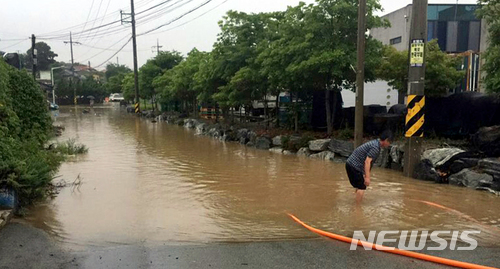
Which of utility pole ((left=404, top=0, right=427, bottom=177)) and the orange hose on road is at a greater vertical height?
utility pole ((left=404, top=0, right=427, bottom=177))

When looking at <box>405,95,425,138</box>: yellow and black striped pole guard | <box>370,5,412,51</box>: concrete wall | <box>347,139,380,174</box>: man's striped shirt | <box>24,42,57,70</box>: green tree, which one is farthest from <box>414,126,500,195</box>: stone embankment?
<box>24,42,57,70</box>: green tree

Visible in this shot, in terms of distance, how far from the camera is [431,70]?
36.2ft

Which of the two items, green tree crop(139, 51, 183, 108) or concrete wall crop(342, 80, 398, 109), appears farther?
green tree crop(139, 51, 183, 108)

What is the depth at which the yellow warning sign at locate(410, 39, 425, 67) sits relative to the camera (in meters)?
8.91

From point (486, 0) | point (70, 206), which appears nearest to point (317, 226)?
point (70, 206)

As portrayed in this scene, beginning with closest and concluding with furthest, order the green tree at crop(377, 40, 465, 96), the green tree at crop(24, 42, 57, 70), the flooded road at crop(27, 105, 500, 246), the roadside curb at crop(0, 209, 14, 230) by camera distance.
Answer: the roadside curb at crop(0, 209, 14, 230) < the flooded road at crop(27, 105, 500, 246) < the green tree at crop(377, 40, 465, 96) < the green tree at crop(24, 42, 57, 70)

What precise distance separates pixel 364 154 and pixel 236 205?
2376 millimetres

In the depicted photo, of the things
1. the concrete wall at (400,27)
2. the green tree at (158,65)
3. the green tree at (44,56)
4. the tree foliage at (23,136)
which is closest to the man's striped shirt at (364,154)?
the tree foliage at (23,136)

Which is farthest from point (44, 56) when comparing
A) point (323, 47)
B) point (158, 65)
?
point (323, 47)

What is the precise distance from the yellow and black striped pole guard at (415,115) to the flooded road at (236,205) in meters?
1.11

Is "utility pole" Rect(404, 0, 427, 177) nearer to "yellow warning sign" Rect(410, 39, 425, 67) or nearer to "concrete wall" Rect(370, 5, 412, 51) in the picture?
"yellow warning sign" Rect(410, 39, 425, 67)

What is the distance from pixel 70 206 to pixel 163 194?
5.72ft

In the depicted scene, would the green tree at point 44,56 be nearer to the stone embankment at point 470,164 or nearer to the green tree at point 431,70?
the green tree at point 431,70

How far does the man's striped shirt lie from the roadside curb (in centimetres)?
531
